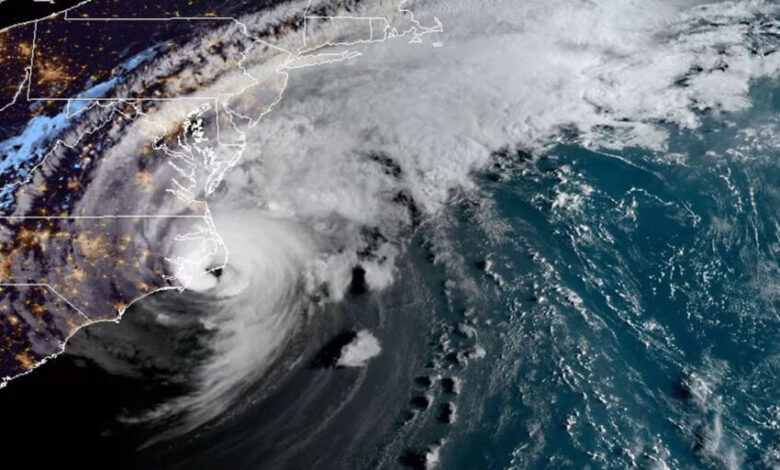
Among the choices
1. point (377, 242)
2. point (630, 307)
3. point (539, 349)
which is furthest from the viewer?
point (377, 242)

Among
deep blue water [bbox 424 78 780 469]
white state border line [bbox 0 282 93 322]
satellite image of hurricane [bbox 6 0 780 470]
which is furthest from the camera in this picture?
deep blue water [bbox 424 78 780 469]

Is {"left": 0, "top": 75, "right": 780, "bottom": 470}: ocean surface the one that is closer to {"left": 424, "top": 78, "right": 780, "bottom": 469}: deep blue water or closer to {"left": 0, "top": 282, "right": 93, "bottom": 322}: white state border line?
{"left": 424, "top": 78, "right": 780, "bottom": 469}: deep blue water

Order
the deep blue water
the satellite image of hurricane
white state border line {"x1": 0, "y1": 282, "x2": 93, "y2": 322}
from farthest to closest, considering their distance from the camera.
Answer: the deep blue water
the satellite image of hurricane
white state border line {"x1": 0, "y1": 282, "x2": 93, "y2": 322}

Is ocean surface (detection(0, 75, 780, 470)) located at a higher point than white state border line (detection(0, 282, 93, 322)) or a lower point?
lower

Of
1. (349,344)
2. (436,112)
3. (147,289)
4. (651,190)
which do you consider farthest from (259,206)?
(651,190)

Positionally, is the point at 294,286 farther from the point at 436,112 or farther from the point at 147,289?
the point at 436,112

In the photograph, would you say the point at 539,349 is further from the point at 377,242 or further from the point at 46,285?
the point at 46,285

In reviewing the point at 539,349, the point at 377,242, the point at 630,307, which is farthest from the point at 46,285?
the point at 630,307

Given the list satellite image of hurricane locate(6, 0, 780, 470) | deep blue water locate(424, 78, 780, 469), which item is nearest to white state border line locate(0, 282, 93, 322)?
satellite image of hurricane locate(6, 0, 780, 470)
